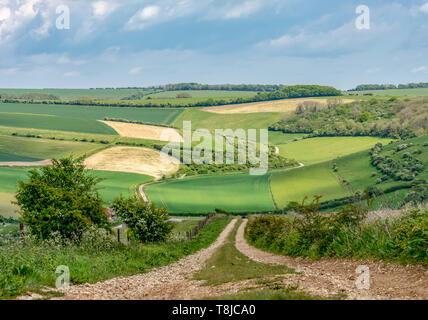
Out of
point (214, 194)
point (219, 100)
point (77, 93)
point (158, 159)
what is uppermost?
point (77, 93)

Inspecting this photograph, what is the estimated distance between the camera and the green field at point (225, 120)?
Answer: 378 feet

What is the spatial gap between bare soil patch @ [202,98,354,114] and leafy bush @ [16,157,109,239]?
335 ft

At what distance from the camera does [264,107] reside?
Result: 130 metres

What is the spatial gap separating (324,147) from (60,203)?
272 ft

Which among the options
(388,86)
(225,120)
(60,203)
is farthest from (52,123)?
(388,86)

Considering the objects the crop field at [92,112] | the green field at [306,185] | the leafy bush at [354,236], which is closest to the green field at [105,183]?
the green field at [306,185]

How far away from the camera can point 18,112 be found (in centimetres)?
10600

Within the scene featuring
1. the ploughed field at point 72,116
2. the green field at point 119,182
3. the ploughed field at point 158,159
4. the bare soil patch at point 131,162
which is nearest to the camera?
the green field at point 119,182

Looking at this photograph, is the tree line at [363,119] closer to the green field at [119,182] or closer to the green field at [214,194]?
the green field at [214,194]

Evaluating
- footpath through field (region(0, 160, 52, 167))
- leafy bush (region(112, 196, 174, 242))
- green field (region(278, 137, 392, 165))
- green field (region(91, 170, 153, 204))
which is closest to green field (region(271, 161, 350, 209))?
green field (region(278, 137, 392, 165))

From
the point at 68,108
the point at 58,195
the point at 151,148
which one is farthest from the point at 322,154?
the point at 58,195

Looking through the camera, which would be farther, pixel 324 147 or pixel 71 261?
pixel 324 147

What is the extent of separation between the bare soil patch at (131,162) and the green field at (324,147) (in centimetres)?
2801

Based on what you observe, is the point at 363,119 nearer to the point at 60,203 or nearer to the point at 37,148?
the point at 37,148
